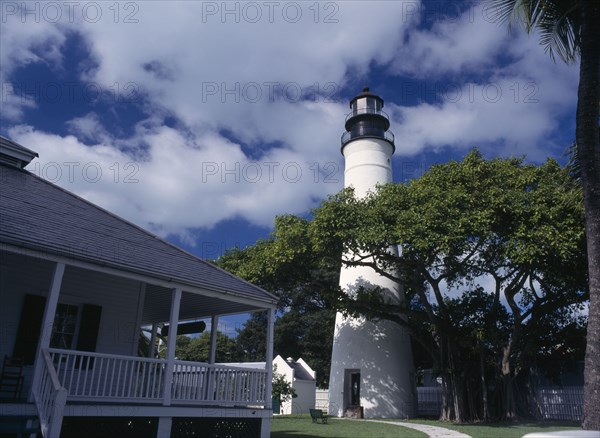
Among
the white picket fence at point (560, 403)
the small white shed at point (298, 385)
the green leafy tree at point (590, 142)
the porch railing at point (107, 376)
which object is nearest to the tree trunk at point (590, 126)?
the green leafy tree at point (590, 142)

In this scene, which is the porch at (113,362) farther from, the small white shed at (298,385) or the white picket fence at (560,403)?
the small white shed at (298,385)

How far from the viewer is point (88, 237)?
32.8 ft

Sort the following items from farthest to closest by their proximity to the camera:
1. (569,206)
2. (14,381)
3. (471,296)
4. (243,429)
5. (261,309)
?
(471,296), (569,206), (261,309), (243,429), (14,381)

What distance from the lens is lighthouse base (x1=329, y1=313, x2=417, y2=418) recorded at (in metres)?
25.4

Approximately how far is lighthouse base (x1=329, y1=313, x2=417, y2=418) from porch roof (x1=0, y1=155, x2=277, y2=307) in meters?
15.7

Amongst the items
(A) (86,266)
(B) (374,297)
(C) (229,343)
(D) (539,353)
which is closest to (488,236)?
(B) (374,297)

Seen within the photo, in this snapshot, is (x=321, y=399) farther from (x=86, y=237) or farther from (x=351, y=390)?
(x=86, y=237)

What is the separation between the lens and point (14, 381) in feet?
32.2

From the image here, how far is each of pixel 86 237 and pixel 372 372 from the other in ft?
64.0

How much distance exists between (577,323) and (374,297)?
33.4ft

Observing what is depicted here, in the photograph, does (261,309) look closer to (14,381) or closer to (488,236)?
(14,381)

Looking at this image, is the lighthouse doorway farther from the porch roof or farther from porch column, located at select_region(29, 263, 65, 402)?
porch column, located at select_region(29, 263, 65, 402)

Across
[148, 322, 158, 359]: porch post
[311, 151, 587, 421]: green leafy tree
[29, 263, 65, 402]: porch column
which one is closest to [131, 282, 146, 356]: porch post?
[148, 322, 158, 359]: porch post

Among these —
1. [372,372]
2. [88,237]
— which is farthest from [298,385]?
[88,237]
